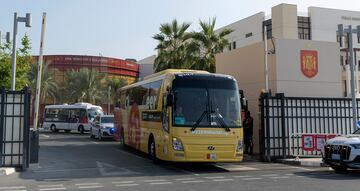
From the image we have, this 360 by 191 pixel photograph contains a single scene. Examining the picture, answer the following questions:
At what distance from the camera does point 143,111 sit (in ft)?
57.8

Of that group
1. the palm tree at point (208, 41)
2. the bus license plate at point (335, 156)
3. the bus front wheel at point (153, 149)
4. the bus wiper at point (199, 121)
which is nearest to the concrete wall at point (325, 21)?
the palm tree at point (208, 41)

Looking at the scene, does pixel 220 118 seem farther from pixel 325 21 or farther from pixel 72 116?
pixel 325 21

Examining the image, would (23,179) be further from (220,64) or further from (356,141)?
(220,64)

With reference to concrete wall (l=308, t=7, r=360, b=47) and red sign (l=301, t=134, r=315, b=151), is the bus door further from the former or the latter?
concrete wall (l=308, t=7, r=360, b=47)

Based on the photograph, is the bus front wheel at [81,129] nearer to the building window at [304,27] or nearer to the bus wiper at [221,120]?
the bus wiper at [221,120]

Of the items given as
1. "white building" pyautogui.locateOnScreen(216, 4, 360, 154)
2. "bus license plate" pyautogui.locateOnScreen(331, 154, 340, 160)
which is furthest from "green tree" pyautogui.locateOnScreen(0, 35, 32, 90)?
"bus license plate" pyautogui.locateOnScreen(331, 154, 340, 160)

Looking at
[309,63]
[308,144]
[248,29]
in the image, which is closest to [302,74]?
[309,63]

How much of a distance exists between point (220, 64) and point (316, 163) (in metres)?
9.20

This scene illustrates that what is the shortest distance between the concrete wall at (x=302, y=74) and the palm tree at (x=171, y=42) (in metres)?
14.3

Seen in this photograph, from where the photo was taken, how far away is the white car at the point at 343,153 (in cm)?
1238

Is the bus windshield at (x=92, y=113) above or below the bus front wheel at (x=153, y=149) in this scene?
above

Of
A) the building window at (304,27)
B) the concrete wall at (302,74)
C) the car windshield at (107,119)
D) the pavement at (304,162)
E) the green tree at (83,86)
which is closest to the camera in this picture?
the pavement at (304,162)

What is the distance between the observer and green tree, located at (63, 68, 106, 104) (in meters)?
53.0

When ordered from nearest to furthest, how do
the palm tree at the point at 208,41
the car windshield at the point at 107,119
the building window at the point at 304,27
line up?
the car windshield at the point at 107,119 < the palm tree at the point at 208,41 < the building window at the point at 304,27
